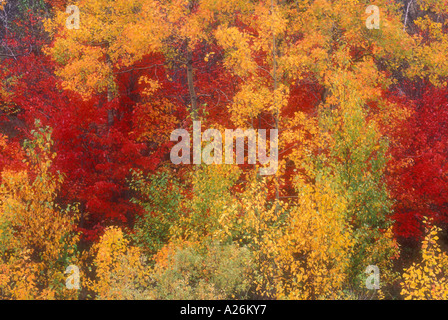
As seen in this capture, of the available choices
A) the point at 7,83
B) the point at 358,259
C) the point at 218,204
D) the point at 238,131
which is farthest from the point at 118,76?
the point at 358,259

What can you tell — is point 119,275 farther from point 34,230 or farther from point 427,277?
point 427,277

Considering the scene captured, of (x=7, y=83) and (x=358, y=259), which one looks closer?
(x=358, y=259)

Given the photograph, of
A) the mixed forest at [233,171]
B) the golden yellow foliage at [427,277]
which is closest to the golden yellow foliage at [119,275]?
the mixed forest at [233,171]

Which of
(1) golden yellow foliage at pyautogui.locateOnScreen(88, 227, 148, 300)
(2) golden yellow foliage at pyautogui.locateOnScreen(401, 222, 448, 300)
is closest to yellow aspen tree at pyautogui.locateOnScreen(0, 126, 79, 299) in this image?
(1) golden yellow foliage at pyautogui.locateOnScreen(88, 227, 148, 300)

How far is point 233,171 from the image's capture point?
57.6ft

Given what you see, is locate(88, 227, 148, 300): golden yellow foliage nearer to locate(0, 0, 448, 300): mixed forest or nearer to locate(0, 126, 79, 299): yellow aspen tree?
locate(0, 0, 448, 300): mixed forest

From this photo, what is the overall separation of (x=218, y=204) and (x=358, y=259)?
17.5 ft

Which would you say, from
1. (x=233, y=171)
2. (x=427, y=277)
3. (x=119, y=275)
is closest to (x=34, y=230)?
(x=119, y=275)

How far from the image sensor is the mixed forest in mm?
13727

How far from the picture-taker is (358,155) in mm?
14734

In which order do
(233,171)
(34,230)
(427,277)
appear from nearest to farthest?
(427,277), (34,230), (233,171)

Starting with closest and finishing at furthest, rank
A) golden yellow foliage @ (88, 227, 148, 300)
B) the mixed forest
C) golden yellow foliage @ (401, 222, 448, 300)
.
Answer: golden yellow foliage @ (401, 222, 448, 300) → golden yellow foliage @ (88, 227, 148, 300) → the mixed forest

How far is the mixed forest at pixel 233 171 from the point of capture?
1373cm

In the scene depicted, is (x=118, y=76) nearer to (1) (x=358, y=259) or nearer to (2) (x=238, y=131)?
(2) (x=238, y=131)
